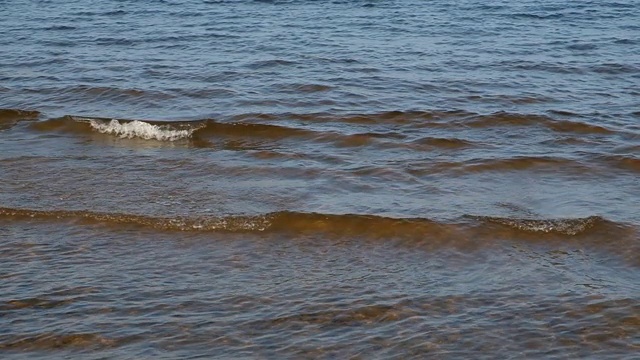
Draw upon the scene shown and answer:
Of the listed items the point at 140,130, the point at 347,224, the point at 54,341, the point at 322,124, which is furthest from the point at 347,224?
the point at 140,130

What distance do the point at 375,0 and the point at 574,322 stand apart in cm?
1547

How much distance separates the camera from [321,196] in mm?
8516

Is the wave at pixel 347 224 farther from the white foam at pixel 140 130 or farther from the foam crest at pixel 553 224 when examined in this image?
the white foam at pixel 140 130

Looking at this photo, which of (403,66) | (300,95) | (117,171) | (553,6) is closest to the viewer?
(117,171)

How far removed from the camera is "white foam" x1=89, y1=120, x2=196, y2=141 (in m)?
10.6

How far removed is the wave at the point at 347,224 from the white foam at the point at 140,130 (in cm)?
274

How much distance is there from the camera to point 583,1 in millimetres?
20125

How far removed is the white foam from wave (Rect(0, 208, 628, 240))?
2.74 m

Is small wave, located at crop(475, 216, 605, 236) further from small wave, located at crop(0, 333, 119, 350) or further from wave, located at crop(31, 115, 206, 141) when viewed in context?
wave, located at crop(31, 115, 206, 141)

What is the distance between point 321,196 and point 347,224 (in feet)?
2.68

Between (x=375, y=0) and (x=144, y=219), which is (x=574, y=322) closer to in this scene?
(x=144, y=219)

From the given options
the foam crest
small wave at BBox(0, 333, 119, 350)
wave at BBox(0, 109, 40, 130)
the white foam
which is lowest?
the foam crest

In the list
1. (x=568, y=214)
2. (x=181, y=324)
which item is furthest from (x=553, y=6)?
(x=181, y=324)

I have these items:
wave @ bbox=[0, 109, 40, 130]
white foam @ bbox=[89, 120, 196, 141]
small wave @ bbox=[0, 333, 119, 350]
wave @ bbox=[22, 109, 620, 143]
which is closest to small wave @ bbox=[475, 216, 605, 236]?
wave @ bbox=[22, 109, 620, 143]
